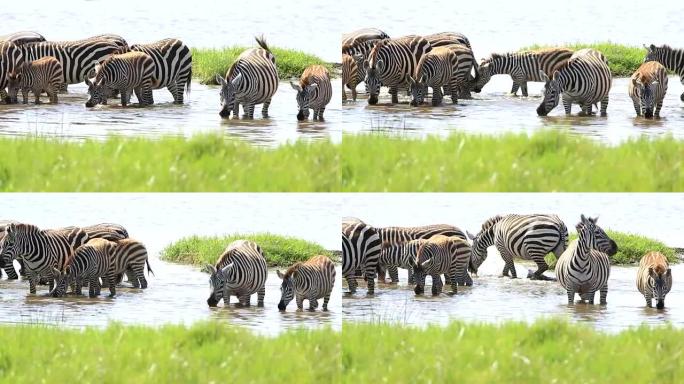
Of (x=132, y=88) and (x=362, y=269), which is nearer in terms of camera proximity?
(x=362, y=269)

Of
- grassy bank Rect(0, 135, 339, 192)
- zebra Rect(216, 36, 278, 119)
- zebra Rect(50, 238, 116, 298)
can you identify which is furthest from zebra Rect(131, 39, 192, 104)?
grassy bank Rect(0, 135, 339, 192)

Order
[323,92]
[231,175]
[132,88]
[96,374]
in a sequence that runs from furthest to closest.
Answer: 1. [132,88]
2. [323,92]
3. [231,175]
4. [96,374]

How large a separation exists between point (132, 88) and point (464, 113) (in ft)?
15.8

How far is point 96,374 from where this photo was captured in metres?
15.4

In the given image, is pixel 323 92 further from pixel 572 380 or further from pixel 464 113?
pixel 572 380

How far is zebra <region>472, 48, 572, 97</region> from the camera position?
2531cm

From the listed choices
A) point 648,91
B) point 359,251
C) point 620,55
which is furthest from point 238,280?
point 620,55

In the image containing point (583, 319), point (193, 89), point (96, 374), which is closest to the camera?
point (96, 374)

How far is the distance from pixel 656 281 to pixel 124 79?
8.59m

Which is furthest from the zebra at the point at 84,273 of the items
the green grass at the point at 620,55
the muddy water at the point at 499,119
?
the green grass at the point at 620,55

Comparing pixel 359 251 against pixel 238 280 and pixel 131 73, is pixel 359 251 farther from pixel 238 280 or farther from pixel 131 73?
pixel 131 73

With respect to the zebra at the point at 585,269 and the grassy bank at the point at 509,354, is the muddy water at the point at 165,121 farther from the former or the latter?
the grassy bank at the point at 509,354

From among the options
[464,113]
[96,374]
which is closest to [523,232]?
[464,113]

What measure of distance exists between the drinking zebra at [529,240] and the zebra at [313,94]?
2.87 metres
